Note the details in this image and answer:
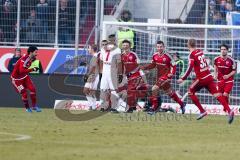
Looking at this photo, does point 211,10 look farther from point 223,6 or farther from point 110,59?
point 110,59

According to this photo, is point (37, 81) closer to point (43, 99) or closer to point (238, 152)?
point (43, 99)

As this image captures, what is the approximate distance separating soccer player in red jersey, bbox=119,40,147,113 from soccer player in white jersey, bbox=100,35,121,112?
24 cm

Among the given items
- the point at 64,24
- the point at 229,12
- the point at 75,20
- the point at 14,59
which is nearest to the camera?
the point at 14,59

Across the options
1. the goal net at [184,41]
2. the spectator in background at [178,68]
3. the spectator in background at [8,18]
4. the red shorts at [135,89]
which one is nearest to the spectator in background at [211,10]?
the goal net at [184,41]

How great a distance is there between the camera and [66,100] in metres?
27.8

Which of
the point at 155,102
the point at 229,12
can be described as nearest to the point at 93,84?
the point at 155,102

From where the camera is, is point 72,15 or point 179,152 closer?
point 179,152

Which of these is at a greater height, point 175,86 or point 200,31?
point 200,31

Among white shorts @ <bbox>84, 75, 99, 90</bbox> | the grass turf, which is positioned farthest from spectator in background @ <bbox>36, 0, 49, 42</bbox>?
the grass turf

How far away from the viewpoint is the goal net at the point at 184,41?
2766 centimetres

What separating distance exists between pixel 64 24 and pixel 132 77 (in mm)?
5082

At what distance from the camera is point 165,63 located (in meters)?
25.2

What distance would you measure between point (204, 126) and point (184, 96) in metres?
7.96

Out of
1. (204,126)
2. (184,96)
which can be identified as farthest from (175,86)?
(204,126)
